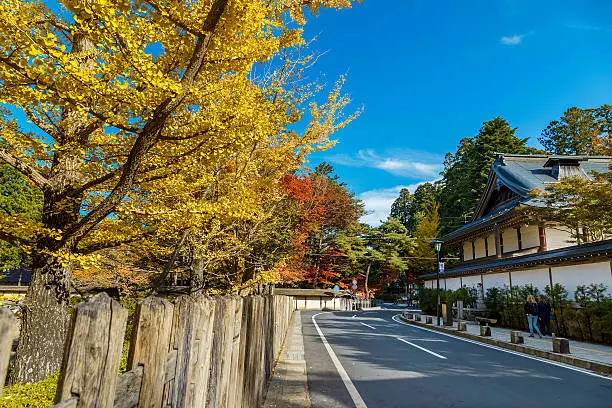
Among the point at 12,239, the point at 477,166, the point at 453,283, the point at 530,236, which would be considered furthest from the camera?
the point at 477,166

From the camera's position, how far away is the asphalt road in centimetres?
577

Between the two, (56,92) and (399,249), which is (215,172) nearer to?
(56,92)

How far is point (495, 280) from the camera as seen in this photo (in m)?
21.8

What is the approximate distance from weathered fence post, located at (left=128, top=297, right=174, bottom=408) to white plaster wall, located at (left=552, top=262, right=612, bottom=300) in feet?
54.9

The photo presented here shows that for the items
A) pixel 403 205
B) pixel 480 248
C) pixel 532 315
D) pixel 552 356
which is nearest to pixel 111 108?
pixel 552 356

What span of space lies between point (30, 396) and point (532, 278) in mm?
19750

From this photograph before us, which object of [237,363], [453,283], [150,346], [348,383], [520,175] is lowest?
[348,383]

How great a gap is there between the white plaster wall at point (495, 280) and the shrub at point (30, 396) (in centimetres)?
2109

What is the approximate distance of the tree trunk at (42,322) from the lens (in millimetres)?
6539

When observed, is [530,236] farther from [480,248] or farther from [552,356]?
[552,356]

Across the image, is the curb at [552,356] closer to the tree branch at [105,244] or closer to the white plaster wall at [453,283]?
the tree branch at [105,244]

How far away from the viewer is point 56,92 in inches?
175

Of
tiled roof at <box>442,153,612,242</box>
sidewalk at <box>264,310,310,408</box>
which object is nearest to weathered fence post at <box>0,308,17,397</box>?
sidewalk at <box>264,310,310,408</box>

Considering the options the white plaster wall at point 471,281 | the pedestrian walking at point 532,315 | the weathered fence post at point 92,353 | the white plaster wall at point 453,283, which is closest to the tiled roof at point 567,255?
the pedestrian walking at point 532,315
